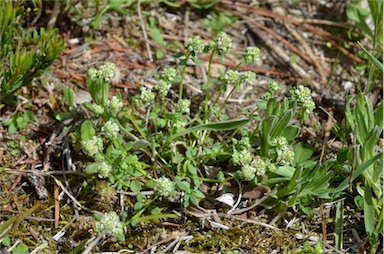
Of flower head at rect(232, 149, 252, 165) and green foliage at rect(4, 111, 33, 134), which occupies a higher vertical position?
flower head at rect(232, 149, 252, 165)

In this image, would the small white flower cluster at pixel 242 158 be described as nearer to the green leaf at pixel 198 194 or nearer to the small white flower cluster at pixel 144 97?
the green leaf at pixel 198 194

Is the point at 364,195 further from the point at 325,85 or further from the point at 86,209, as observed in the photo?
the point at 86,209

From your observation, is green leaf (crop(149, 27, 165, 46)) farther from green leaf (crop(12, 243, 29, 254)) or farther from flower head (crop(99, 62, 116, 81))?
green leaf (crop(12, 243, 29, 254))

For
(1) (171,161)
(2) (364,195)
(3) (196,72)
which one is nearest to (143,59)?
(3) (196,72)

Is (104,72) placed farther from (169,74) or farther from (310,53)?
(310,53)

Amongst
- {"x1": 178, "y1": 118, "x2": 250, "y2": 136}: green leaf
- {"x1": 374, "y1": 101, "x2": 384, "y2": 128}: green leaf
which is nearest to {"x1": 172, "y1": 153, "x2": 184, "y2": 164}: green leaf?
{"x1": 178, "y1": 118, "x2": 250, "y2": 136}: green leaf

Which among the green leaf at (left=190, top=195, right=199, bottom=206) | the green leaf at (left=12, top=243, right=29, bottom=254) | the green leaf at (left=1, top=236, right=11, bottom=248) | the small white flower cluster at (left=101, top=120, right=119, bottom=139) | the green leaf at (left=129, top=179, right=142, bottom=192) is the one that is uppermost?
the small white flower cluster at (left=101, top=120, right=119, bottom=139)

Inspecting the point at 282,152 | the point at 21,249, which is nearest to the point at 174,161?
the point at 282,152
